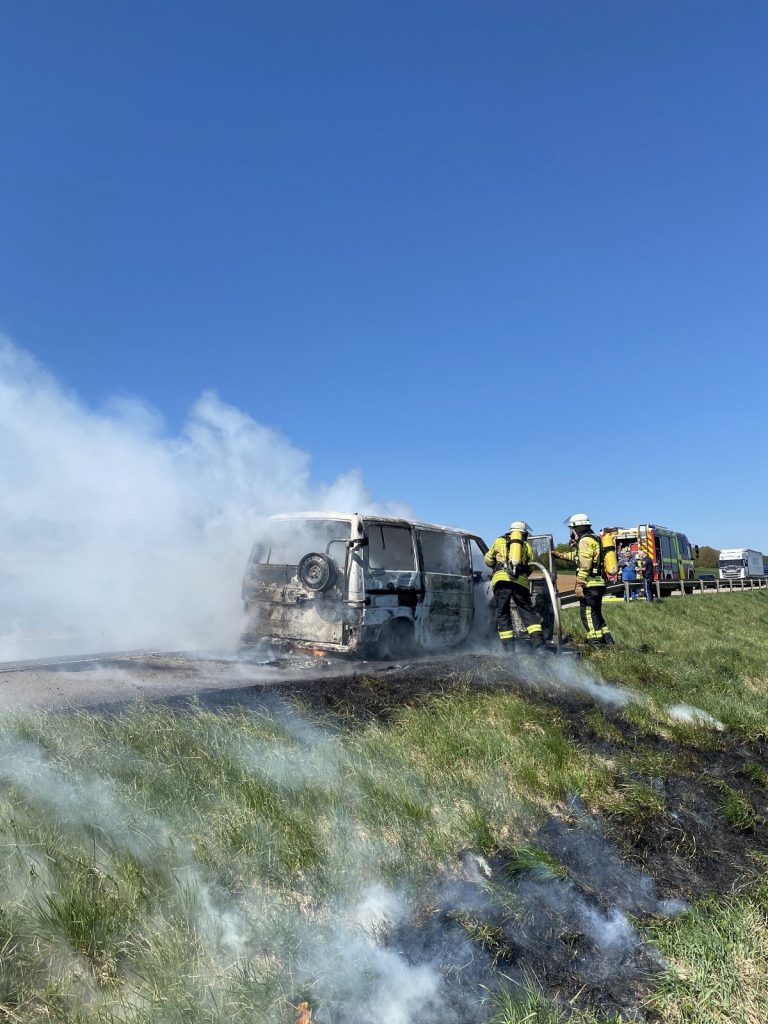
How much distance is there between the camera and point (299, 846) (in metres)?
2.96

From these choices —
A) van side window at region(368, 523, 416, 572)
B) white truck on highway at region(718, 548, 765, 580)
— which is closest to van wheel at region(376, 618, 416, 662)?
van side window at region(368, 523, 416, 572)

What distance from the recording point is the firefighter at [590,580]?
32.9ft

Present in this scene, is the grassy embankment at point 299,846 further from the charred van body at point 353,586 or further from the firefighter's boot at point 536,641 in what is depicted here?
the firefighter's boot at point 536,641

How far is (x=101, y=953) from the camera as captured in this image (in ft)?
7.40

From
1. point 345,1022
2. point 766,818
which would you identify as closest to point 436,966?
point 345,1022

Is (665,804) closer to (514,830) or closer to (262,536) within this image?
(514,830)

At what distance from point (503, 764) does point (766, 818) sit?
1.43 metres

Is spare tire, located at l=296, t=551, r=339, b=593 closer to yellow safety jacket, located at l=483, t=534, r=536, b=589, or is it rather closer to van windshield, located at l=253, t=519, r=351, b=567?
van windshield, located at l=253, t=519, r=351, b=567

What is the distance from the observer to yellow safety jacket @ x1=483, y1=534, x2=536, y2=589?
903 centimetres

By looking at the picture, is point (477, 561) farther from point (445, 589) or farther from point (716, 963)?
point (716, 963)

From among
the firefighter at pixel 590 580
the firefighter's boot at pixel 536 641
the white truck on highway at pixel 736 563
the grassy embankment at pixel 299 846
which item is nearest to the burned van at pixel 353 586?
the firefighter's boot at pixel 536 641

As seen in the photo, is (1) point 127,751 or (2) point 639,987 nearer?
(2) point 639,987

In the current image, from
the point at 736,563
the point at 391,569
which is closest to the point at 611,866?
the point at 391,569

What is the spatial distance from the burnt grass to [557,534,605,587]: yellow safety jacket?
14.8 ft
